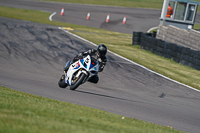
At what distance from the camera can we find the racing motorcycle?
871 centimetres

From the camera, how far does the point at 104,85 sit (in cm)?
1087

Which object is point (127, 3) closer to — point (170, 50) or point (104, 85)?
point (170, 50)

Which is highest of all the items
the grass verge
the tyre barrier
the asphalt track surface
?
the grass verge

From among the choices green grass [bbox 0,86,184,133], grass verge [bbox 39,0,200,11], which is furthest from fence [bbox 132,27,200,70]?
grass verge [bbox 39,0,200,11]

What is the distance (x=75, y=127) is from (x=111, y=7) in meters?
33.4

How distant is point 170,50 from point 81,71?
9.37m

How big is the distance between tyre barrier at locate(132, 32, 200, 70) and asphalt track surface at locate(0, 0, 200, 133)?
303 cm

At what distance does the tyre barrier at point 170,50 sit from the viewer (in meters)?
15.2

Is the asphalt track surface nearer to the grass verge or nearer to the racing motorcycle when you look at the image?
the racing motorcycle

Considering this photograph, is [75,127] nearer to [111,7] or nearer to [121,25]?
[121,25]

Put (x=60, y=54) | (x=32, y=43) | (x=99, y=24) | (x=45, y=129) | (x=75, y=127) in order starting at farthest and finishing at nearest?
(x=99, y=24), (x=32, y=43), (x=60, y=54), (x=75, y=127), (x=45, y=129)

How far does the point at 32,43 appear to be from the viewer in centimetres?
1551

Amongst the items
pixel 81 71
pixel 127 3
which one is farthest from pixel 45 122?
pixel 127 3

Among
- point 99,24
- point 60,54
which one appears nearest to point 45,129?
point 60,54
